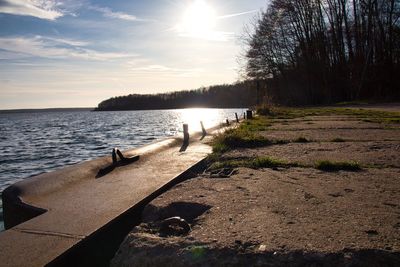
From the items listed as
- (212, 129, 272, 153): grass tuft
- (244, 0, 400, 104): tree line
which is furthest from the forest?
(212, 129, 272, 153): grass tuft

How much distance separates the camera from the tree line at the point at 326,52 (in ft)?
94.2

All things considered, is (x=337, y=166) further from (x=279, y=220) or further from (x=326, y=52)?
(x=326, y=52)

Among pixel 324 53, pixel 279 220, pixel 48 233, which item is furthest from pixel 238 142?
pixel 324 53

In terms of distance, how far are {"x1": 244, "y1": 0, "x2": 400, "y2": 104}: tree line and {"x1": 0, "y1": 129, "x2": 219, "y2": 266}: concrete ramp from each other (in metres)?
25.6

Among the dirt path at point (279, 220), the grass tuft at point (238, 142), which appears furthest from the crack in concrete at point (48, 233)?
the grass tuft at point (238, 142)

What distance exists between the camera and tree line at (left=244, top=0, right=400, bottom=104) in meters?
28.7

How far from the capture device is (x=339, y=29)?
3034 centimetres

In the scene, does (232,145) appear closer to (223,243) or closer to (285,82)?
(223,243)

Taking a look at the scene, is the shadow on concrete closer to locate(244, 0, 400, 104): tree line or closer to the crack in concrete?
the crack in concrete

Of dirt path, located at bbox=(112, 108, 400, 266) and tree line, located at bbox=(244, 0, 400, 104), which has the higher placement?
tree line, located at bbox=(244, 0, 400, 104)

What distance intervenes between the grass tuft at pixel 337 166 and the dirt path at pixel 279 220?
0.11m

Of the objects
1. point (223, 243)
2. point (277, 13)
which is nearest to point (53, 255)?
point (223, 243)

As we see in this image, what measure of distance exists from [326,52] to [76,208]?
100ft

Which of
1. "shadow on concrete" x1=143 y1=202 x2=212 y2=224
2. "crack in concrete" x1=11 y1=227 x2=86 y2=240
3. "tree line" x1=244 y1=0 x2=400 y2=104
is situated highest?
"tree line" x1=244 y1=0 x2=400 y2=104
